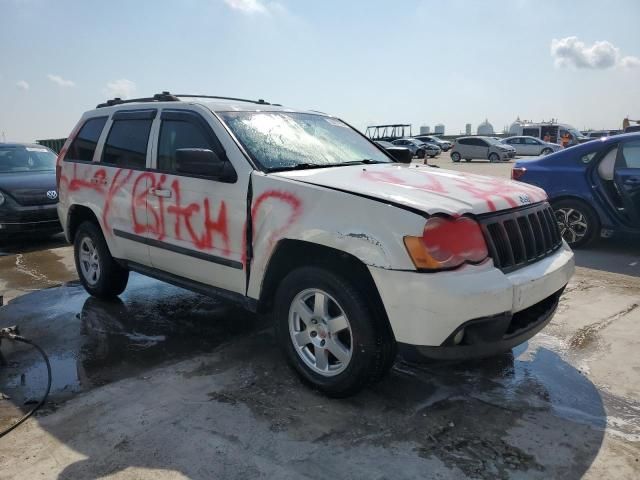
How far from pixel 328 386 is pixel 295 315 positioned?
1.56 feet

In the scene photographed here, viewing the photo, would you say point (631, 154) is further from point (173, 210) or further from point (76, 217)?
point (76, 217)

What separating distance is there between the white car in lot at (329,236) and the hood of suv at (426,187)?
0.04 ft

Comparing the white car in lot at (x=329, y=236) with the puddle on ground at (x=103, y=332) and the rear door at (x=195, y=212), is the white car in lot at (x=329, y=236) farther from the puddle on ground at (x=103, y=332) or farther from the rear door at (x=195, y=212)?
the puddle on ground at (x=103, y=332)

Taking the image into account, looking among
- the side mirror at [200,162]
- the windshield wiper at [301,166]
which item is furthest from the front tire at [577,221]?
the side mirror at [200,162]

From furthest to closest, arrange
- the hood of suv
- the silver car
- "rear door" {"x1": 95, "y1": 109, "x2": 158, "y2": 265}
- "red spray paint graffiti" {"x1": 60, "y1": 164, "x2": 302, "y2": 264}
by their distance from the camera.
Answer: the silver car, "rear door" {"x1": 95, "y1": 109, "x2": 158, "y2": 265}, "red spray paint graffiti" {"x1": 60, "y1": 164, "x2": 302, "y2": 264}, the hood of suv

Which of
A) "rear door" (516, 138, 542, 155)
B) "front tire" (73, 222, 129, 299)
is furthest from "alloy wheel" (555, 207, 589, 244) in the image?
"rear door" (516, 138, 542, 155)

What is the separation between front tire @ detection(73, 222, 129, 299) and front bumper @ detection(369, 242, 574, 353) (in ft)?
10.7

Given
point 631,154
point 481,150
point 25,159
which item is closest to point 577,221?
point 631,154

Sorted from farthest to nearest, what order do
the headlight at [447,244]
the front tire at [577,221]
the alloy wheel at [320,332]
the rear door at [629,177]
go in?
1. the front tire at [577,221]
2. the rear door at [629,177]
3. the alloy wheel at [320,332]
4. the headlight at [447,244]

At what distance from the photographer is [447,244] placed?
2799 millimetres

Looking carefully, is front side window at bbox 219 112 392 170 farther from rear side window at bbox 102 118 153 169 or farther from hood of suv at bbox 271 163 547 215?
rear side window at bbox 102 118 153 169

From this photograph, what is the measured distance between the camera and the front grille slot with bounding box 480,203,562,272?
297cm

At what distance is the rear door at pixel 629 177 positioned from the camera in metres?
6.57

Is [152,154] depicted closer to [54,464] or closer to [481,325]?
[54,464]
